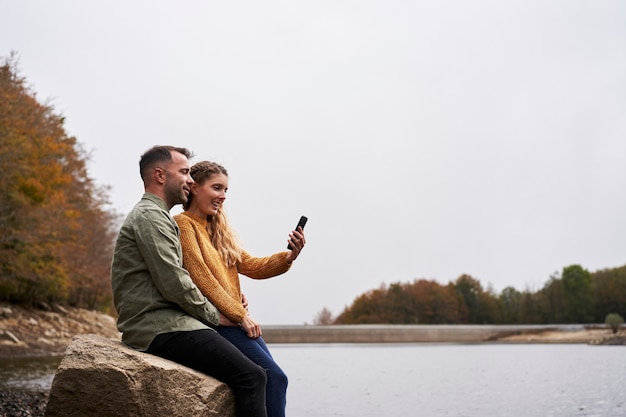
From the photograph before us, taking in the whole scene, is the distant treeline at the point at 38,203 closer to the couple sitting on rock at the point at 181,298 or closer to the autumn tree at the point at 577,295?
the couple sitting on rock at the point at 181,298

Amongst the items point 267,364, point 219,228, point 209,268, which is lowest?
point 267,364

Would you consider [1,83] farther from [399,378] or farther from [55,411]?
[55,411]

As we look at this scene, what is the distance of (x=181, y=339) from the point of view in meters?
4.18

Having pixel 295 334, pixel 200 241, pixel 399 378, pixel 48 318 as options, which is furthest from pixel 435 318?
pixel 200 241

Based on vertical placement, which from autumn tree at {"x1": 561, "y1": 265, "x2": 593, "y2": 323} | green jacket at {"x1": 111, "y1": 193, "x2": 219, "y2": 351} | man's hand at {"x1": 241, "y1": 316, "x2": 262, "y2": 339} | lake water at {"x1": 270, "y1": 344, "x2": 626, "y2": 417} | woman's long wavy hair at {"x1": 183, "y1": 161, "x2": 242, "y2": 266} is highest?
autumn tree at {"x1": 561, "y1": 265, "x2": 593, "y2": 323}

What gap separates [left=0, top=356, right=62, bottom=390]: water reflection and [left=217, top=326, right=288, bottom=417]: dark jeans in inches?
362

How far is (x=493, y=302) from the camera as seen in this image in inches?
3334

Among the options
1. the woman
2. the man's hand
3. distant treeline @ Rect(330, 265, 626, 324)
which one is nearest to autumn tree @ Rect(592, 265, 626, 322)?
distant treeline @ Rect(330, 265, 626, 324)

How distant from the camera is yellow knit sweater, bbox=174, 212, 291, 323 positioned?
4359 mm

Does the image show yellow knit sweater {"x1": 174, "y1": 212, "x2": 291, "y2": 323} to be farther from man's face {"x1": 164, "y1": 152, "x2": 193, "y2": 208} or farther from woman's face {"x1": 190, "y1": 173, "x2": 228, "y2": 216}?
man's face {"x1": 164, "y1": 152, "x2": 193, "y2": 208}

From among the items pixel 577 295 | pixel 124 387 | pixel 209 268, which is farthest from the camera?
pixel 577 295

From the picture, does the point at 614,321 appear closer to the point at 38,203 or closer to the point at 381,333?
the point at 381,333

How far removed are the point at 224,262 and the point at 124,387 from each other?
1.03m

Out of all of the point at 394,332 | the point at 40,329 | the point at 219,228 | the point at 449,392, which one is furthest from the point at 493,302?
the point at 219,228
